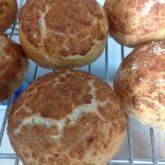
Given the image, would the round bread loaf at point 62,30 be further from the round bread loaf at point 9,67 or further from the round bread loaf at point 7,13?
the round bread loaf at point 7,13

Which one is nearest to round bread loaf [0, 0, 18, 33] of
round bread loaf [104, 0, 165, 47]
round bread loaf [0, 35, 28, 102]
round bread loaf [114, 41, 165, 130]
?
round bread loaf [0, 35, 28, 102]

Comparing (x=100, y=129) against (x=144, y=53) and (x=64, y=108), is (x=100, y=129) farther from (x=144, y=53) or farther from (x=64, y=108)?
(x=144, y=53)

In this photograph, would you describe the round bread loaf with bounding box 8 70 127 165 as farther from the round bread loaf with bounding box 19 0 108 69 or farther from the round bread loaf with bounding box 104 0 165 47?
the round bread loaf with bounding box 104 0 165 47

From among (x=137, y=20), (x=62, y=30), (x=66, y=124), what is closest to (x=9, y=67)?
(x=62, y=30)

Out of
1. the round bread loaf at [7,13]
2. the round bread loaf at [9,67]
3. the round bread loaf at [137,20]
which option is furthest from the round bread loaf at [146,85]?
the round bread loaf at [7,13]

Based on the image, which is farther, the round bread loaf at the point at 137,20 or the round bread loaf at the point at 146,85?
the round bread loaf at the point at 137,20

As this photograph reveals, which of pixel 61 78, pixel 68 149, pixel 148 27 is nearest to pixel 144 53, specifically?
pixel 148 27

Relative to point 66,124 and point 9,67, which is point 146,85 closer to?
point 66,124

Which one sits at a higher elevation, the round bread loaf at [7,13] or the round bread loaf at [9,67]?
the round bread loaf at [7,13]
